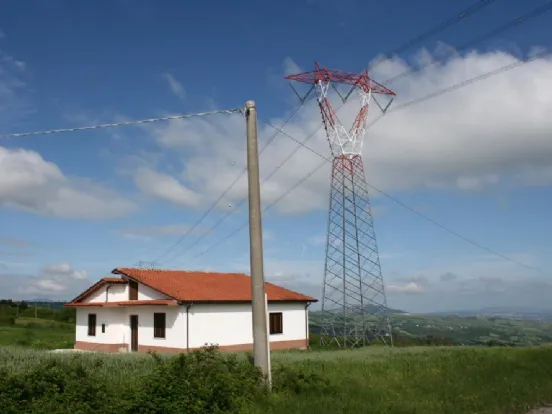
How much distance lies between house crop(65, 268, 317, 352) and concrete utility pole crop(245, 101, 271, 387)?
18.1 meters

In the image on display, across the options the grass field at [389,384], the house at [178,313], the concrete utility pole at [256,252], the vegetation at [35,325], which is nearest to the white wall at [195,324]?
the house at [178,313]

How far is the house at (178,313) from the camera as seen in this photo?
30.6 meters

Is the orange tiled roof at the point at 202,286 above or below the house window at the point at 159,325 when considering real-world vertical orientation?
above

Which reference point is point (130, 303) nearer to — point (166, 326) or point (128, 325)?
point (128, 325)

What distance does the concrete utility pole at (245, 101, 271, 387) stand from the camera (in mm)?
12117

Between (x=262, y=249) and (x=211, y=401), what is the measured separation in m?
3.55

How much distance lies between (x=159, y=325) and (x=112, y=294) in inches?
214

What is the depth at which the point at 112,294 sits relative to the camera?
116ft

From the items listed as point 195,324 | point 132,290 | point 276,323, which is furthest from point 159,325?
point 276,323

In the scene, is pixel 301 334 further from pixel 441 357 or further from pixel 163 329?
pixel 441 357

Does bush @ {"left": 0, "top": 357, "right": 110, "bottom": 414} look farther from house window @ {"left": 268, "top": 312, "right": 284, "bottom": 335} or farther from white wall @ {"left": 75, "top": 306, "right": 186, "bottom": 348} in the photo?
house window @ {"left": 268, "top": 312, "right": 284, "bottom": 335}

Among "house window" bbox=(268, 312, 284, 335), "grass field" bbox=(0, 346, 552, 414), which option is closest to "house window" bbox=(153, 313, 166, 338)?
"house window" bbox=(268, 312, 284, 335)

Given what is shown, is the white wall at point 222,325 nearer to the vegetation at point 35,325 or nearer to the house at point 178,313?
the house at point 178,313

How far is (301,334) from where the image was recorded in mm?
36812
